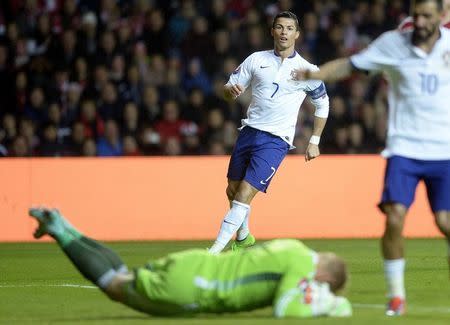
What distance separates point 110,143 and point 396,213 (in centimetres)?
1074

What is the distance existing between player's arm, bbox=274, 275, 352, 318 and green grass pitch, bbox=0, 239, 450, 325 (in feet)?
0.22

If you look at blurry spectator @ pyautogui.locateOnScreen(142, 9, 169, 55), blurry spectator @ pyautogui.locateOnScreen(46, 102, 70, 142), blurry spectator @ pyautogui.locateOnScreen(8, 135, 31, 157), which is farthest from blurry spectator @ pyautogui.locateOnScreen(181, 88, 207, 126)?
blurry spectator @ pyautogui.locateOnScreen(8, 135, 31, 157)

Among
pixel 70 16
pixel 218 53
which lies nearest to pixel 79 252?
pixel 218 53

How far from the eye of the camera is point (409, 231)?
17500mm

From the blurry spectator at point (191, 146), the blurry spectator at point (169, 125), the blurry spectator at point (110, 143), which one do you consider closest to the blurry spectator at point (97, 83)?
the blurry spectator at point (110, 143)

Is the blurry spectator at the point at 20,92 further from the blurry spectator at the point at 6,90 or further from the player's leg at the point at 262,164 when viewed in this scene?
the player's leg at the point at 262,164

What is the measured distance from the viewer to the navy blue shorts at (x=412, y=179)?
8.21 meters

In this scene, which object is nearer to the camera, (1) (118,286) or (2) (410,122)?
(1) (118,286)

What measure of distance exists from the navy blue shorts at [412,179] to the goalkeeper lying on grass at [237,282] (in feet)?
2.56

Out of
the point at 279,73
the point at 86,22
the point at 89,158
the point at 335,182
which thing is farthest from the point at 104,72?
the point at 279,73

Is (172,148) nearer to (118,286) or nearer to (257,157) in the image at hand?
(257,157)

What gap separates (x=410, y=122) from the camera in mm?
8305

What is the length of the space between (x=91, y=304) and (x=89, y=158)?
804 centimetres

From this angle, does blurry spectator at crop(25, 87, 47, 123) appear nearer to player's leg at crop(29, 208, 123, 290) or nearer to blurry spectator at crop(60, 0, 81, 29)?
blurry spectator at crop(60, 0, 81, 29)
